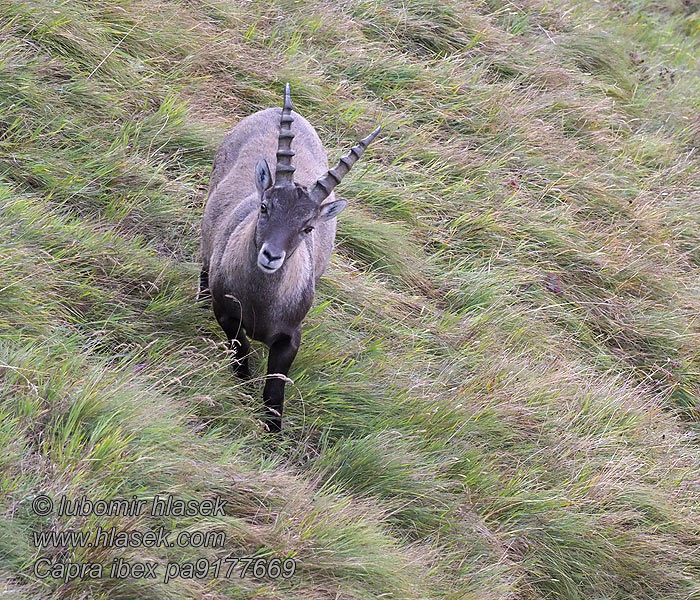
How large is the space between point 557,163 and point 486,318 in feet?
7.70

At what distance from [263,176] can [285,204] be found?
24 cm

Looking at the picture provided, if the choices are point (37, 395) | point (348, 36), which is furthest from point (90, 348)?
point (348, 36)

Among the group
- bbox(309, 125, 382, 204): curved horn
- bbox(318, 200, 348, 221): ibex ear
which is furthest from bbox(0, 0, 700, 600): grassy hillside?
bbox(309, 125, 382, 204): curved horn

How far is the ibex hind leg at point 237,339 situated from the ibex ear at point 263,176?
0.68m

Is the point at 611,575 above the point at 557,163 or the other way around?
the other way around

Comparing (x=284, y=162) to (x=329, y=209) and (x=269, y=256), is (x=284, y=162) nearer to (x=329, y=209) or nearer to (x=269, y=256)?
(x=329, y=209)

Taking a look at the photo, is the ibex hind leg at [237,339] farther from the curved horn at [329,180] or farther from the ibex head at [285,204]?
the curved horn at [329,180]

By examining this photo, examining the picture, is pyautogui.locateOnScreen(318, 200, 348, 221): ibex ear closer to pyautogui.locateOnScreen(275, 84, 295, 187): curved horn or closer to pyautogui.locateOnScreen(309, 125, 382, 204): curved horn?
pyautogui.locateOnScreen(309, 125, 382, 204): curved horn

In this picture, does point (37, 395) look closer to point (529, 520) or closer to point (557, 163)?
point (529, 520)

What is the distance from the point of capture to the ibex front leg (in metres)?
4.89

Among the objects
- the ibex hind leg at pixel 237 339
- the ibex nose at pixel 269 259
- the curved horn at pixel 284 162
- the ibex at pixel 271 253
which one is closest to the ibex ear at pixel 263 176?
the ibex at pixel 271 253

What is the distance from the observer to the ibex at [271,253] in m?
4.69

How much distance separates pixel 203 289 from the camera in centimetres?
552

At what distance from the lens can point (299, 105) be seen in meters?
7.38
